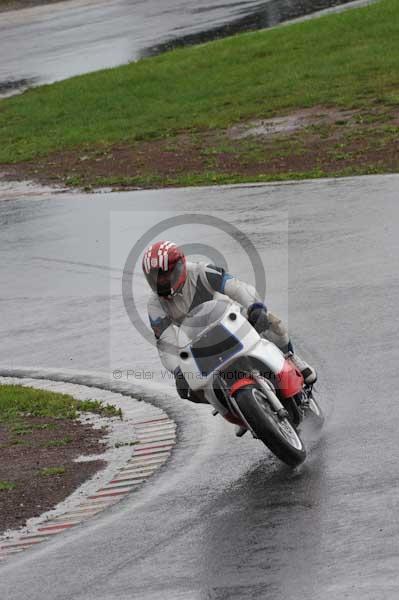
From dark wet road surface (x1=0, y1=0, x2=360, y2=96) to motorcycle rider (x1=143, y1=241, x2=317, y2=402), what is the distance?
78.7ft

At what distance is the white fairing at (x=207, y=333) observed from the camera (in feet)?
30.0

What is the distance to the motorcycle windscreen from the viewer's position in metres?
9.13

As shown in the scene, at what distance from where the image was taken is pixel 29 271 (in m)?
17.4

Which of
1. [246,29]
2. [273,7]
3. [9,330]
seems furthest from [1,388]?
[273,7]

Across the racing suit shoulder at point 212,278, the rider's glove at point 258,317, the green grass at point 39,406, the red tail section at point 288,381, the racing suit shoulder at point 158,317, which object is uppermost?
the racing suit shoulder at point 212,278

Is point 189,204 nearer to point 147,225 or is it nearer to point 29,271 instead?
point 147,225

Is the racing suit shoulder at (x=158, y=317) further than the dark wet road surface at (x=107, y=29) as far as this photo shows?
No

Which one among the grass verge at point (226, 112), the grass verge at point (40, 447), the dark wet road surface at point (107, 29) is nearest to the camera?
the grass verge at point (40, 447)

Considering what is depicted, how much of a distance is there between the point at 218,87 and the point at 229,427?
1853 cm

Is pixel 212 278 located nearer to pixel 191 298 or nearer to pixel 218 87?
pixel 191 298

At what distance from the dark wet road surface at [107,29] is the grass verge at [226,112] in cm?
277

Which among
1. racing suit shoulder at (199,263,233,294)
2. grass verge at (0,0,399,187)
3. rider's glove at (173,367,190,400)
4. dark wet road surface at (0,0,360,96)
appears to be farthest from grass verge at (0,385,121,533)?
dark wet road surface at (0,0,360,96)

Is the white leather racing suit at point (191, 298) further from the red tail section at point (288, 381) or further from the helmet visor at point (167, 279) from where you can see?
the red tail section at point (288, 381)

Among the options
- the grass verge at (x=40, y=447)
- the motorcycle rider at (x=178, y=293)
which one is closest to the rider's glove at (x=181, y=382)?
the motorcycle rider at (x=178, y=293)
